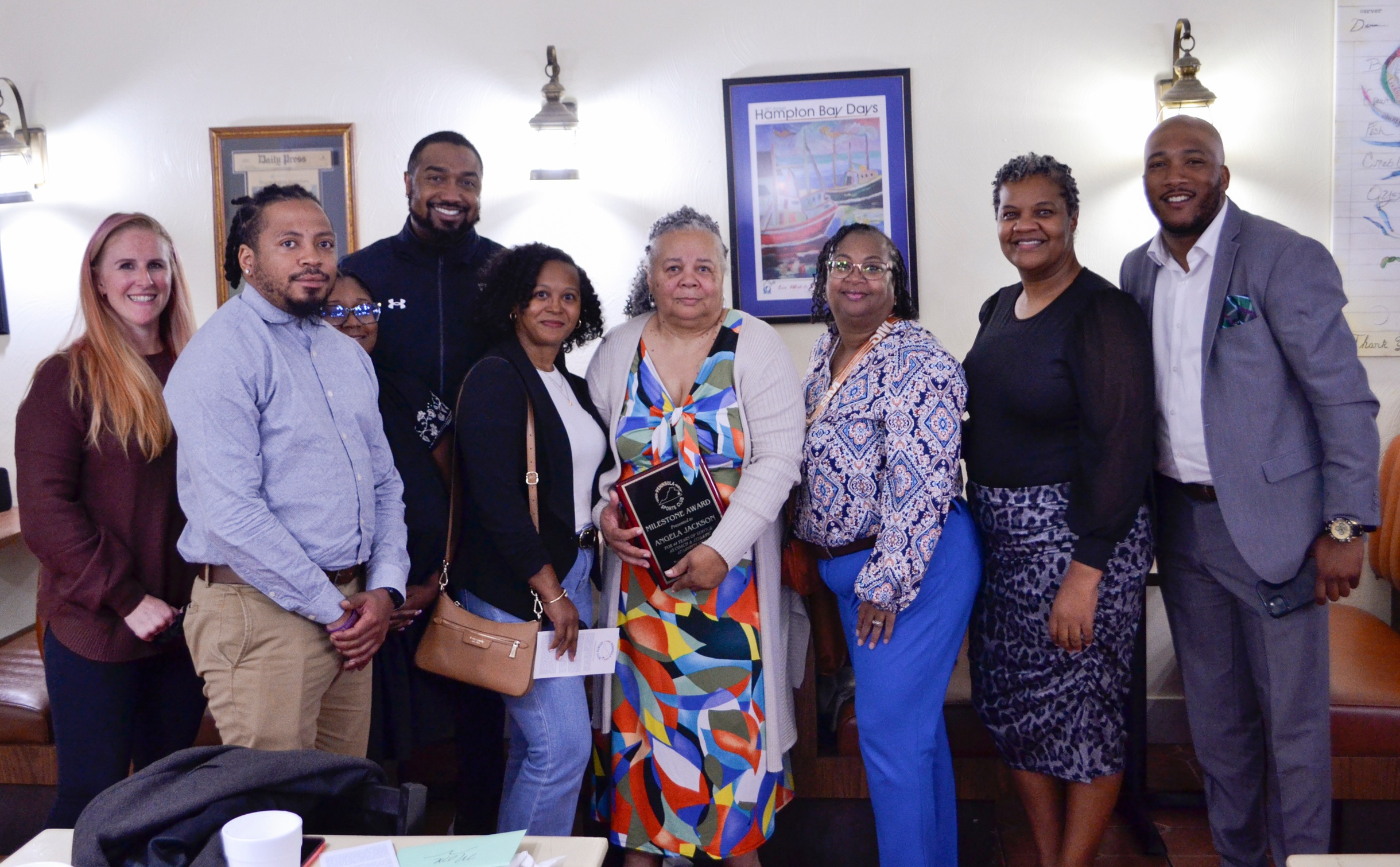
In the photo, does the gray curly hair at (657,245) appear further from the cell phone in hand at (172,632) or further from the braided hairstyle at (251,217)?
the cell phone in hand at (172,632)

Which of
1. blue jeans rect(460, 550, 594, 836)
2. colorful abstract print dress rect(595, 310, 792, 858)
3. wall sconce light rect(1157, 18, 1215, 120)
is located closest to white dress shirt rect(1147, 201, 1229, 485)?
colorful abstract print dress rect(595, 310, 792, 858)

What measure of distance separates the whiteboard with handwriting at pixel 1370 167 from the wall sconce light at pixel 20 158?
4179 millimetres

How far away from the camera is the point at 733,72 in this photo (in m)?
3.34

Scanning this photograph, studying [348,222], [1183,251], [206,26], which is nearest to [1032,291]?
[1183,251]

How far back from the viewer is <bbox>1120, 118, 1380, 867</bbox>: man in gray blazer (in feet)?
6.23

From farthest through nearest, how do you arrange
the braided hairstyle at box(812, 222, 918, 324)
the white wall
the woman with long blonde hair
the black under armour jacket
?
the white wall
the black under armour jacket
the braided hairstyle at box(812, 222, 918, 324)
the woman with long blonde hair

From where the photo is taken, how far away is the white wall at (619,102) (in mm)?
3186

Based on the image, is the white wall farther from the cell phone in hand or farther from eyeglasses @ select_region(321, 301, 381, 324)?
the cell phone in hand

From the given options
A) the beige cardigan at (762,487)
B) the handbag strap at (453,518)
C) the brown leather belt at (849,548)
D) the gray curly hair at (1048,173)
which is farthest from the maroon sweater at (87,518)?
the gray curly hair at (1048,173)

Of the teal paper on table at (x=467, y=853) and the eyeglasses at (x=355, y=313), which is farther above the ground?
the eyeglasses at (x=355, y=313)

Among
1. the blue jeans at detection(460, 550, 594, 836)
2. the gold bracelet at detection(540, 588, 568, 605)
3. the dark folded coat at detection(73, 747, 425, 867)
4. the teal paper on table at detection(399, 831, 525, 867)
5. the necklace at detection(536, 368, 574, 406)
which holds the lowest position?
the blue jeans at detection(460, 550, 594, 836)

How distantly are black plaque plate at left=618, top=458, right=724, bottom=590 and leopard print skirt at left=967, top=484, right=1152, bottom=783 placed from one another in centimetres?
57

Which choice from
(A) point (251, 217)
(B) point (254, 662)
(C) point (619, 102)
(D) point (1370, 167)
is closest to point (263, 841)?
(B) point (254, 662)

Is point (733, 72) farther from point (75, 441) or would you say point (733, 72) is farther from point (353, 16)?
point (75, 441)
